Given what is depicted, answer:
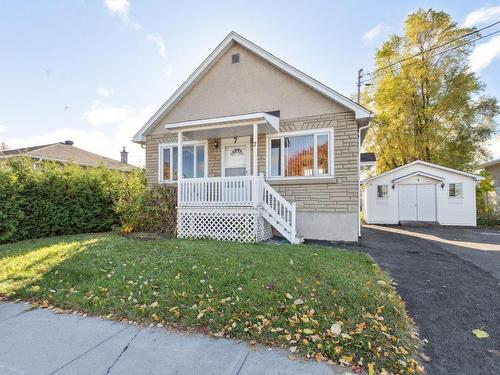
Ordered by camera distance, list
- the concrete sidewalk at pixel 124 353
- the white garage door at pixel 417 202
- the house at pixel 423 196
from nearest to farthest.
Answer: the concrete sidewalk at pixel 124 353 → the house at pixel 423 196 → the white garage door at pixel 417 202

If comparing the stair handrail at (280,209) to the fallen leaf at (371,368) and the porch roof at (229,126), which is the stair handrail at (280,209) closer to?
the porch roof at (229,126)

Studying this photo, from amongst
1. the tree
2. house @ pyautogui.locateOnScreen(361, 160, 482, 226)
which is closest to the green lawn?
house @ pyautogui.locateOnScreen(361, 160, 482, 226)

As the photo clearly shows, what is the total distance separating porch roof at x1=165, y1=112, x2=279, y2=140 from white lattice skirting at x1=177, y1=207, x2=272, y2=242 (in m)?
2.74

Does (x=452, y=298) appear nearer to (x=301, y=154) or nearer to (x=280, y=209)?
(x=280, y=209)

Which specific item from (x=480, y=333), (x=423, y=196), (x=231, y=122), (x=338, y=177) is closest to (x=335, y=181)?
(x=338, y=177)

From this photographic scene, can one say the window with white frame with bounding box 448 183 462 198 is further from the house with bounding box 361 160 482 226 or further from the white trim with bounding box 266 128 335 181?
the white trim with bounding box 266 128 335 181

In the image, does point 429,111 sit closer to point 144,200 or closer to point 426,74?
point 426,74

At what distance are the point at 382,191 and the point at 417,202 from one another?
196cm

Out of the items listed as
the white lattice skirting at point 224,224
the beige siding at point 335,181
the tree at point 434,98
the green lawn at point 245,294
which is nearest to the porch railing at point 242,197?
the white lattice skirting at point 224,224

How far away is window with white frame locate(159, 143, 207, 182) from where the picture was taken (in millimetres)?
10562

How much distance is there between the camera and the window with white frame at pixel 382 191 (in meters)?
16.3

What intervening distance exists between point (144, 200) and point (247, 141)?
443cm

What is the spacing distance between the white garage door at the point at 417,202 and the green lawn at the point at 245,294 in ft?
37.9

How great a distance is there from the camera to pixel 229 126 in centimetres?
869
